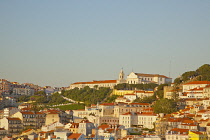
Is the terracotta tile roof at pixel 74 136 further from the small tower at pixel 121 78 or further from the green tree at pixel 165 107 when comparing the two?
the small tower at pixel 121 78

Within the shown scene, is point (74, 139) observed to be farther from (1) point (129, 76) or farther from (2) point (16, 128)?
(1) point (129, 76)

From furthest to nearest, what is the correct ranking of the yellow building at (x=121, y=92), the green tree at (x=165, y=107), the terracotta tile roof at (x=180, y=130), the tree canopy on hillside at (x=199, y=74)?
the yellow building at (x=121, y=92) < the tree canopy on hillside at (x=199, y=74) < the green tree at (x=165, y=107) < the terracotta tile roof at (x=180, y=130)

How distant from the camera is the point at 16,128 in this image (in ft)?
229

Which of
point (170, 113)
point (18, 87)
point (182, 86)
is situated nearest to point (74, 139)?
point (170, 113)

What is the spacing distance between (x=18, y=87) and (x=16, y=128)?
5587 centimetres

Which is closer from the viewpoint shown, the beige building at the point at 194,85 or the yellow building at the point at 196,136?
the yellow building at the point at 196,136

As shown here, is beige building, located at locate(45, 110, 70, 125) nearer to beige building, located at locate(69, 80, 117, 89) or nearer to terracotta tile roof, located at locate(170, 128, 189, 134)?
terracotta tile roof, located at locate(170, 128, 189, 134)

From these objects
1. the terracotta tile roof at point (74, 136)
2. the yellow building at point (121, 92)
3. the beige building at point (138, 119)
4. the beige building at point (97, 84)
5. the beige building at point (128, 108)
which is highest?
the beige building at point (97, 84)

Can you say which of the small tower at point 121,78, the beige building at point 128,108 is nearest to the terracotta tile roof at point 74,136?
the beige building at point 128,108

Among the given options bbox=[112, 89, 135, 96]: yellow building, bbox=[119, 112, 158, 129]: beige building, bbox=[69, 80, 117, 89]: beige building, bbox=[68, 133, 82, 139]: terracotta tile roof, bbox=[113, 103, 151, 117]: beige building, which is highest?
bbox=[69, 80, 117, 89]: beige building

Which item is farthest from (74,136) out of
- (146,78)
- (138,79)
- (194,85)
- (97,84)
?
(97,84)

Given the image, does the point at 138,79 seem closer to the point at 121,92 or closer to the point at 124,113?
the point at 121,92

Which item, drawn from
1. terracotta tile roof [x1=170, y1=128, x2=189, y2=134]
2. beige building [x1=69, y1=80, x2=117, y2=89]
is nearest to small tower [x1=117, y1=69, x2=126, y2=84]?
beige building [x1=69, y1=80, x2=117, y2=89]

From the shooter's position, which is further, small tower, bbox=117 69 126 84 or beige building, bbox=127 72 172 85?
small tower, bbox=117 69 126 84
